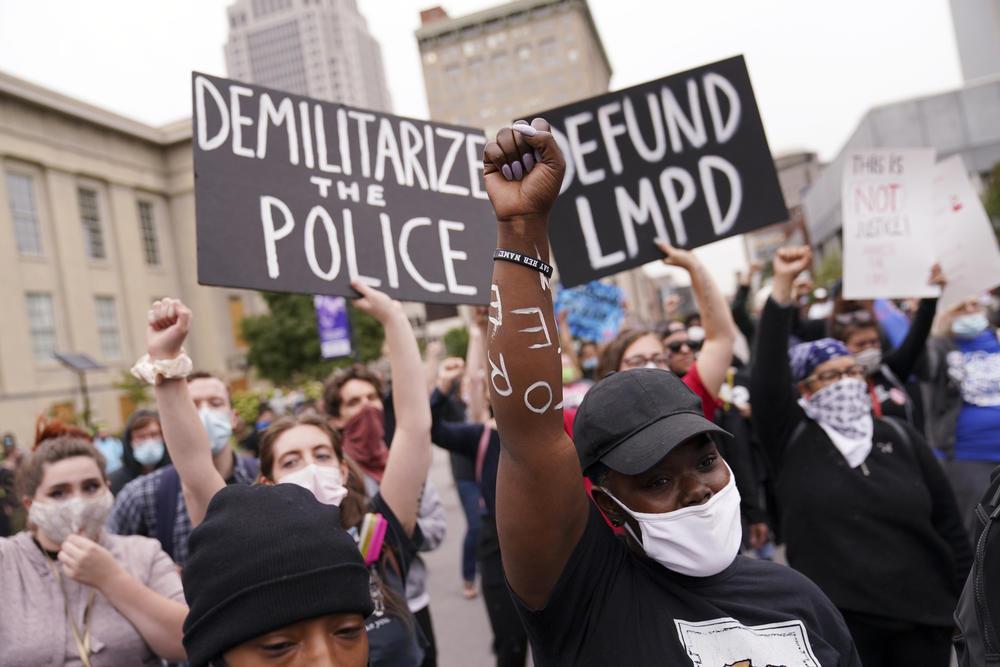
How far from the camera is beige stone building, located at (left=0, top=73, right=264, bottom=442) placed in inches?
1176

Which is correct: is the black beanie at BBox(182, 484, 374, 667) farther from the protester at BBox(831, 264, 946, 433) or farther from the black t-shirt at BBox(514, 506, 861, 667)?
the protester at BBox(831, 264, 946, 433)

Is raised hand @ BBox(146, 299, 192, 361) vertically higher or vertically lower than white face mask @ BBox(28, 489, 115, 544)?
higher

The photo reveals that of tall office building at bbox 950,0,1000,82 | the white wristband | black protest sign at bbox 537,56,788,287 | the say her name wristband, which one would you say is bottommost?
the white wristband

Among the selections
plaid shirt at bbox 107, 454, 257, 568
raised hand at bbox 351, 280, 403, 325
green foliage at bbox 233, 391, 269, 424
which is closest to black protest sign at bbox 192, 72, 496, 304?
raised hand at bbox 351, 280, 403, 325

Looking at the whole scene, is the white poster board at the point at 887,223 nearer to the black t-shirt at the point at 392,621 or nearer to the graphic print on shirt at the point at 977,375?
the graphic print on shirt at the point at 977,375

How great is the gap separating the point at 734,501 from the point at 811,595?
0.28 metres

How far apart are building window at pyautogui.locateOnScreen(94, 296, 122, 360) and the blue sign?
33.1 m

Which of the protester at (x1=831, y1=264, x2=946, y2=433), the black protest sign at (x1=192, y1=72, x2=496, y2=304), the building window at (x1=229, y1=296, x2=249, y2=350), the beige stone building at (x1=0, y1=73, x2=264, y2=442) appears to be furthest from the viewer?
the building window at (x1=229, y1=296, x2=249, y2=350)

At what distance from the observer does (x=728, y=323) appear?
9.40 feet

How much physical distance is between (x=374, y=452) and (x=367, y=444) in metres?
0.05

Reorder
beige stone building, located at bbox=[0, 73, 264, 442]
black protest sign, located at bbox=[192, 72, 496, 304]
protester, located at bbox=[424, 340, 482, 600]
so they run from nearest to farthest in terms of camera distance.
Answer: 1. black protest sign, located at bbox=[192, 72, 496, 304]
2. protester, located at bbox=[424, 340, 482, 600]
3. beige stone building, located at bbox=[0, 73, 264, 442]

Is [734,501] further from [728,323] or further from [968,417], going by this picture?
[968,417]

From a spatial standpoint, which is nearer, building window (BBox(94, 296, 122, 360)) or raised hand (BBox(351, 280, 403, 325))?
raised hand (BBox(351, 280, 403, 325))

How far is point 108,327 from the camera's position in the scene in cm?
3506
